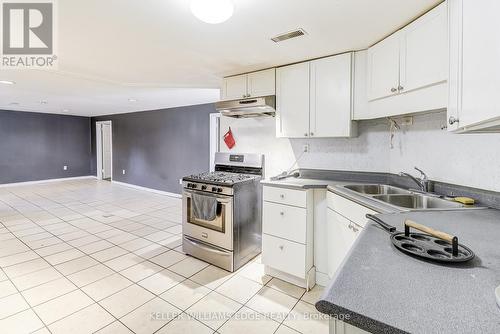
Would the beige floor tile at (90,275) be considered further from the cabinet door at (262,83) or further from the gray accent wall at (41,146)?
the gray accent wall at (41,146)

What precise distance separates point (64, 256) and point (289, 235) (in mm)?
2559

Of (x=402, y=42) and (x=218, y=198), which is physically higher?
(x=402, y=42)

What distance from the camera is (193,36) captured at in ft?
6.58

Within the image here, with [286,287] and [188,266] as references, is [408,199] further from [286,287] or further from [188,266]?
[188,266]

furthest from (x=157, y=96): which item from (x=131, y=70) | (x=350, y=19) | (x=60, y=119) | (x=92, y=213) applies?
(x=60, y=119)

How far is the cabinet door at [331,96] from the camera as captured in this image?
90.5 inches

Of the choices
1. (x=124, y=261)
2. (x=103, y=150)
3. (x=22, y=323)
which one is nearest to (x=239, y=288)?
(x=124, y=261)

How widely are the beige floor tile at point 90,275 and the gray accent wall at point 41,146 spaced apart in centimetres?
669

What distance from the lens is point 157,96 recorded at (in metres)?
4.57

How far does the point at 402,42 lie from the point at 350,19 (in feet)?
1.40

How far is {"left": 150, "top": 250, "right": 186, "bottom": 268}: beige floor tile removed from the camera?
8.89ft

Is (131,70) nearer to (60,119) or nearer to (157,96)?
(157,96)

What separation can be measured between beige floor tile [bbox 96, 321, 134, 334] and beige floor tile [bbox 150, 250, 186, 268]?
→ 2.91 ft

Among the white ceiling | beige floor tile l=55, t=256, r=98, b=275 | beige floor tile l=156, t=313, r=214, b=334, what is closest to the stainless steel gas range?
beige floor tile l=156, t=313, r=214, b=334
